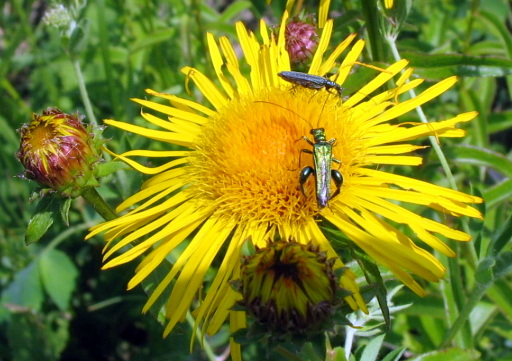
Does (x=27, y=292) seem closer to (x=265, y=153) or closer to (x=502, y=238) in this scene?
(x=265, y=153)

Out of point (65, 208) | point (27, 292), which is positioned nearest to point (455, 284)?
point (65, 208)

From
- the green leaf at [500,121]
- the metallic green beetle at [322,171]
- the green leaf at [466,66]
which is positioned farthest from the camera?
the green leaf at [500,121]

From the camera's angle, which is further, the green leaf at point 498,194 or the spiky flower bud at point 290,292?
the green leaf at point 498,194

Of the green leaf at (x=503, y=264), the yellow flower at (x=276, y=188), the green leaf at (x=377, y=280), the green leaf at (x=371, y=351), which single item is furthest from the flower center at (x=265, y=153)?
the green leaf at (x=503, y=264)

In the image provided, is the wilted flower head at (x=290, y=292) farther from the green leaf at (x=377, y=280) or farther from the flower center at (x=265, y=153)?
the flower center at (x=265, y=153)

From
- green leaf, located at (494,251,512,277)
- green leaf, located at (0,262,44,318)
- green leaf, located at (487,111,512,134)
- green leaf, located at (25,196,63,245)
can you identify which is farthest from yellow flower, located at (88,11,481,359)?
Result: green leaf, located at (0,262,44,318)

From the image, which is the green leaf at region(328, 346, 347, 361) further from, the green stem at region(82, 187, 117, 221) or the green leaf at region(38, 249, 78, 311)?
the green leaf at region(38, 249, 78, 311)
